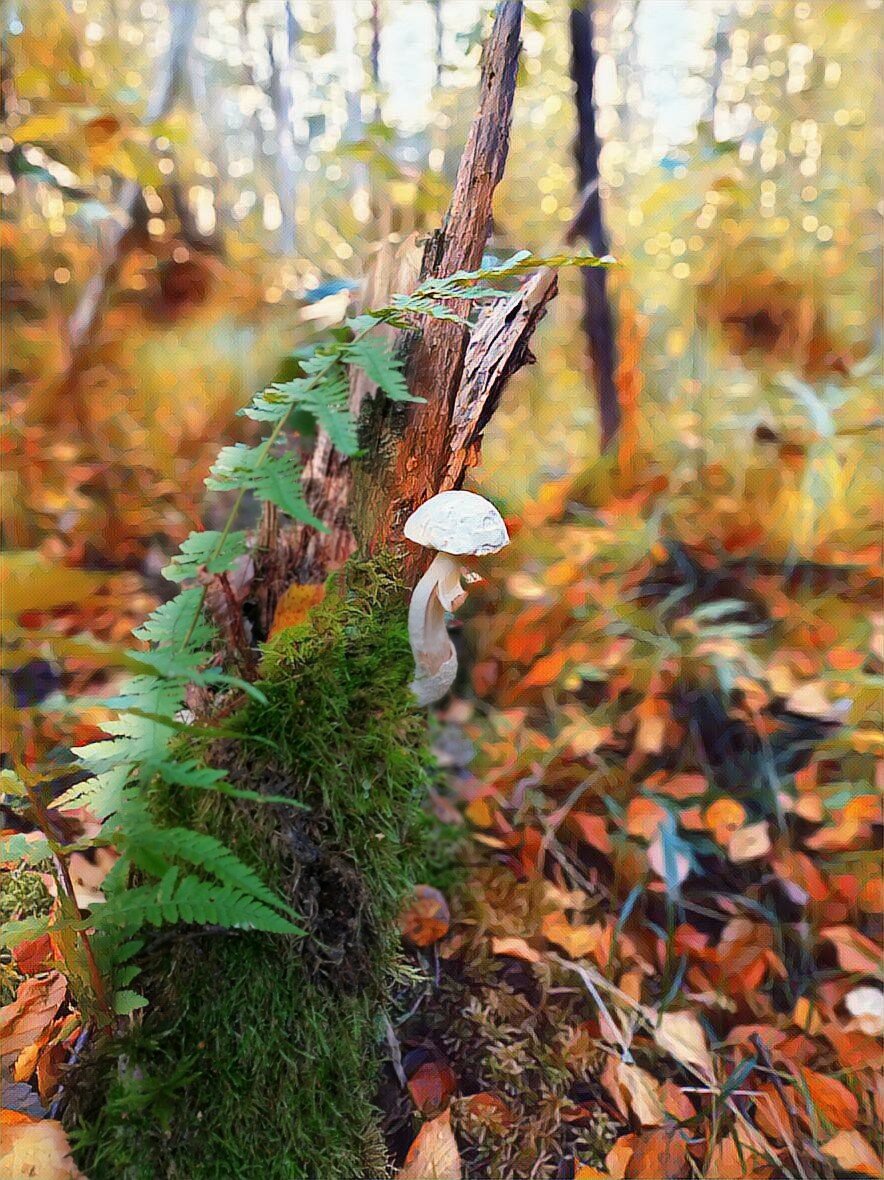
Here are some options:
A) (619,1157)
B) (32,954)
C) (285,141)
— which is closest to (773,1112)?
(619,1157)

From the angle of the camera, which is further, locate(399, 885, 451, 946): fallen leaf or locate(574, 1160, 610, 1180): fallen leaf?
locate(399, 885, 451, 946): fallen leaf

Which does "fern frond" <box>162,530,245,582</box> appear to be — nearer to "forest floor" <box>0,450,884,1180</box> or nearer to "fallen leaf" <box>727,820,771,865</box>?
"forest floor" <box>0,450,884,1180</box>

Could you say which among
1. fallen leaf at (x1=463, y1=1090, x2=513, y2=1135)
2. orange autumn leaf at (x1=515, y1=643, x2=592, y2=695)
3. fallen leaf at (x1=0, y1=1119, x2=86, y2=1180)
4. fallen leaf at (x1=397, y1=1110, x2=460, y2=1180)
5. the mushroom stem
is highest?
the mushroom stem

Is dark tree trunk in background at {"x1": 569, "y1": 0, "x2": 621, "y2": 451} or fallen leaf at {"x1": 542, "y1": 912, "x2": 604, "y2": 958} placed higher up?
dark tree trunk in background at {"x1": 569, "y1": 0, "x2": 621, "y2": 451}

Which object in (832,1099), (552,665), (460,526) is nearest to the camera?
(460,526)

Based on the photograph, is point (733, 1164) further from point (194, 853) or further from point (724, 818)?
point (194, 853)

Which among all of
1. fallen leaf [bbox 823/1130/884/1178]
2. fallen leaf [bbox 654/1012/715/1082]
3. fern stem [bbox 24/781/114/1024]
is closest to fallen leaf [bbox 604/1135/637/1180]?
fallen leaf [bbox 654/1012/715/1082]

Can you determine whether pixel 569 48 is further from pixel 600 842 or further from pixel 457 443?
pixel 600 842
